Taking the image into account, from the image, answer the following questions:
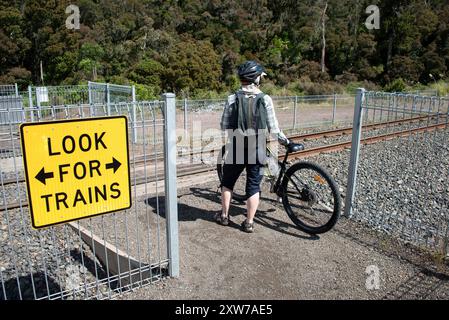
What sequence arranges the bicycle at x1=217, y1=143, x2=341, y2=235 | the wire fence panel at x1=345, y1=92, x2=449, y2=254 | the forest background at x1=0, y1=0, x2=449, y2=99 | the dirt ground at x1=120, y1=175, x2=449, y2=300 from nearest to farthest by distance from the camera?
the dirt ground at x1=120, y1=175, x2=449, y2=300
the bicycle at x1=217, y1=143, x2=341, y2=235
the wire fence panel at x1=345, y1=92, x2=449, y2=254
the forest background at x1=0, y1=0, x2=449, y2=99

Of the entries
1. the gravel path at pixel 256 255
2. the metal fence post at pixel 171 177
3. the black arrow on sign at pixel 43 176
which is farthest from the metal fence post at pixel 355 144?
the black arrow on sign at pixel 43 176

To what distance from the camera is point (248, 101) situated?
4.57 meters

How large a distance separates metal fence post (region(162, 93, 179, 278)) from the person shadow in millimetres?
933

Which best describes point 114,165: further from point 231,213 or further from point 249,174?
point 231,213

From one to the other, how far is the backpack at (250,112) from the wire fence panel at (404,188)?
1.58 meters

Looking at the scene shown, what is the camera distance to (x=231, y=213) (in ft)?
18.5

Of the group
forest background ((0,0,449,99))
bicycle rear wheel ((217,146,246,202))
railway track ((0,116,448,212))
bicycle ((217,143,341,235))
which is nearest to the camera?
bicycle ((217,143,341,235))

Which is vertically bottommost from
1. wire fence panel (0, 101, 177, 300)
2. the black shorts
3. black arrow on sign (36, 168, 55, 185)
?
wire fence panel (0, 101, 177, 300)

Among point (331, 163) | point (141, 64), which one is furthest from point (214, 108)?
point (141, 64)

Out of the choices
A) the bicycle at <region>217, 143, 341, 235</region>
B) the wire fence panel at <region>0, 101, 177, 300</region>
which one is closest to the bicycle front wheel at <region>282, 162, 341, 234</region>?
the bicycle at <region>217, 143, 341, 235</region>

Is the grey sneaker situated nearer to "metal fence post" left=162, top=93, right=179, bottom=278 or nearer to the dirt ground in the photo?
the dirt ground

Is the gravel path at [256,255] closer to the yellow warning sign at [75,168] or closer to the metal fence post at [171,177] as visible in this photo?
the metal fence post at [171,177]

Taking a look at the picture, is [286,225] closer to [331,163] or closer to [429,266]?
[429,266]

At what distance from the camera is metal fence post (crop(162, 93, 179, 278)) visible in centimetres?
355
